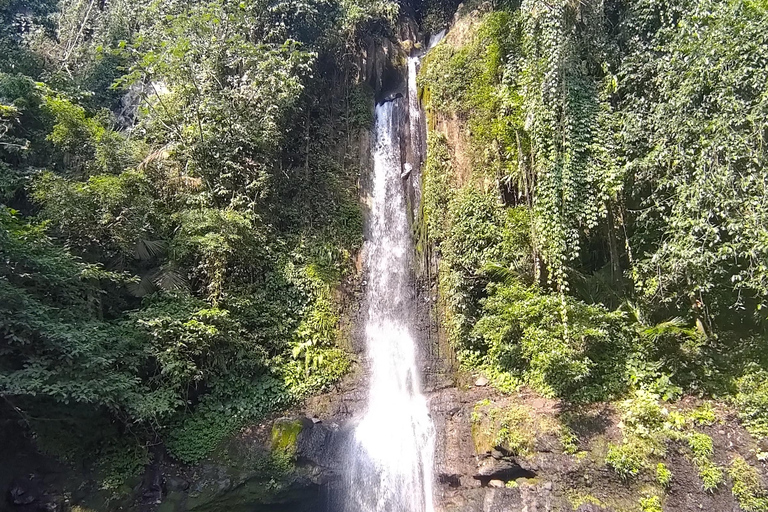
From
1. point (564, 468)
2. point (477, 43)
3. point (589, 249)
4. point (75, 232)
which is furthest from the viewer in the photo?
point (477, 43)

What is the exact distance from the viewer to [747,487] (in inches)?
231

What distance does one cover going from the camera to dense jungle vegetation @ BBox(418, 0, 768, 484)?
684 cm

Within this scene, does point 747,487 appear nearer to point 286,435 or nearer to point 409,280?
point 286,435

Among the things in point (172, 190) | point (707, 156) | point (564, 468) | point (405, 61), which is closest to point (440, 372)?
point (564, 468)

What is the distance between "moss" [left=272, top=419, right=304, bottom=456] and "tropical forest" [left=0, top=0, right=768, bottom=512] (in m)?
0.04

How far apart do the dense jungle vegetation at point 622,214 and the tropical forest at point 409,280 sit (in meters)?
0.04

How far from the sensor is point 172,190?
10.1 meters

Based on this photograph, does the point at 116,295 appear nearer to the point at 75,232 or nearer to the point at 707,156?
the point at 75,232

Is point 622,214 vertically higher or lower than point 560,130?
lower

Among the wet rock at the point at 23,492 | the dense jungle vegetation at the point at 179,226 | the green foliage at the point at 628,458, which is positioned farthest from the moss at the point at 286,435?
the green foliage at the point at 628,458

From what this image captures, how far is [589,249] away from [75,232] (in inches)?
373

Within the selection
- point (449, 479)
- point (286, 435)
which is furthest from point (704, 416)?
point (286, 435)

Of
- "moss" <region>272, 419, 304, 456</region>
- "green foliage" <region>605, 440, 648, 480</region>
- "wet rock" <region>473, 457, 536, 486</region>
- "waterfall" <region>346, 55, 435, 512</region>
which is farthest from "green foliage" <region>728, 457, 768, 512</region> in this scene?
"moss" <region>272, 419, 304, 456</region>

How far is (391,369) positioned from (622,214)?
17.7 feet
